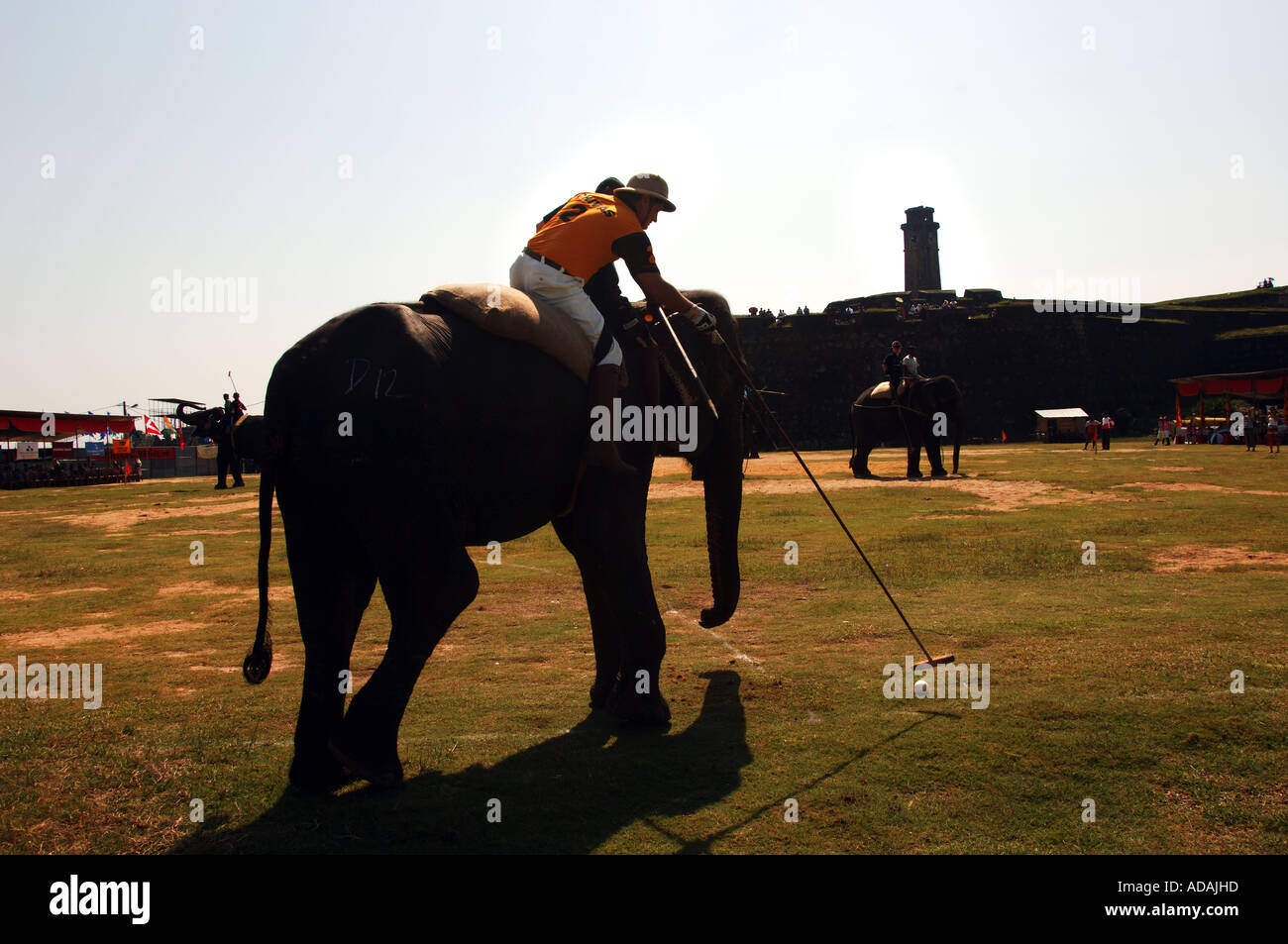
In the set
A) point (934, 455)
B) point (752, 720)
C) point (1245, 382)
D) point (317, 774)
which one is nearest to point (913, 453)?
point (934, 455)

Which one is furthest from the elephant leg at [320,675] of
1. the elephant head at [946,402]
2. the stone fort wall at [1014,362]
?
the stone fort wall at [1014,362]

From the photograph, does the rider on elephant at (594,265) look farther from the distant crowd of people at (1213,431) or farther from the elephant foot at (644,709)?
the distant crowd of people at (1213,431)

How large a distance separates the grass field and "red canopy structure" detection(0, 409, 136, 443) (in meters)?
31.4

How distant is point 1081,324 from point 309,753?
202 feet

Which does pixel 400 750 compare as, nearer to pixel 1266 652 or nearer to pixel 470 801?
pixel 470 801

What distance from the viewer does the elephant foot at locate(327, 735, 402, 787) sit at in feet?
14.2

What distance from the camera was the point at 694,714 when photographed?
18.4ft

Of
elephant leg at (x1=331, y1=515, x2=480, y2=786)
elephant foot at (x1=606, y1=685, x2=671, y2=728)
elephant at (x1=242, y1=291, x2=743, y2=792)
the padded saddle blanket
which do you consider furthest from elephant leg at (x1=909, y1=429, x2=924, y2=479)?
elephant leg at (x1=331, y1=515, x2=480, y2=786)

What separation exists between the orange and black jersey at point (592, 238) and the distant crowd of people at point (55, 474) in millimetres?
35740

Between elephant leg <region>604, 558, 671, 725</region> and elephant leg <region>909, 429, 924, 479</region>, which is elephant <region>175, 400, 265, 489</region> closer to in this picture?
elephant leg <region>909, 429, 924, 479</region>

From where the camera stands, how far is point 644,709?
17.5 ft
